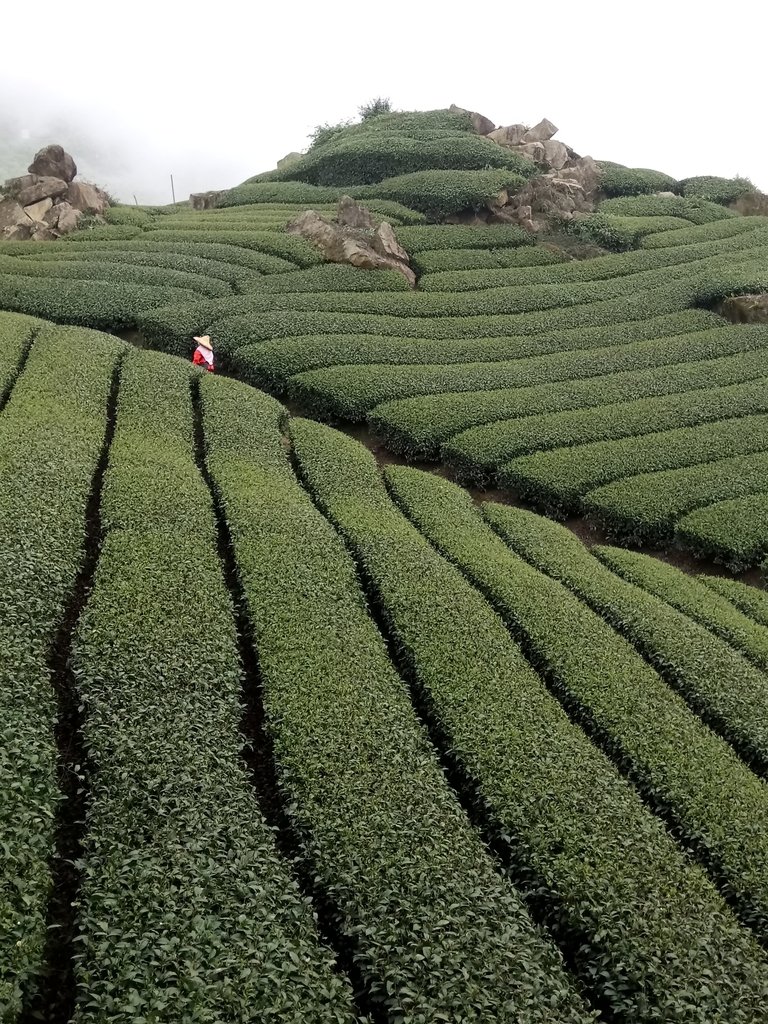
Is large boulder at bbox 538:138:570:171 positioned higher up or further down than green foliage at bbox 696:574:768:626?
higher up

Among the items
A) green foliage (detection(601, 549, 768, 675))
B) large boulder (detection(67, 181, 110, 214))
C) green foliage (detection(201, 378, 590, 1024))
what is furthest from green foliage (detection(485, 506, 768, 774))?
large boulder (detection(67, 181, 110, 214))

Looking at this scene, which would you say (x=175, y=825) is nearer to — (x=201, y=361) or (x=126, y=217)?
(x=201, y=361)

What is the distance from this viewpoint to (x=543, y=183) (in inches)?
1553

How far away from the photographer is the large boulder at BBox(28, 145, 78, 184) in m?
35.9

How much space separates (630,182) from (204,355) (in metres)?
31.4

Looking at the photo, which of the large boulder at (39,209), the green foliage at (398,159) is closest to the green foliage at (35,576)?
the large boulder at (39,209)

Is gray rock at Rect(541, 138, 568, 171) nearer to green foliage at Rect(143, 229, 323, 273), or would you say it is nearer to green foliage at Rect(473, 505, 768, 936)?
green foliage at Rect(143, 229, 323, 273)

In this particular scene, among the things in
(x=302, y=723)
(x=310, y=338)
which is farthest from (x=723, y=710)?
(x=310, y=338)

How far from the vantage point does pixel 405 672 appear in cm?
1260

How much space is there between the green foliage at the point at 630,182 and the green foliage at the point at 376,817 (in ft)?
124

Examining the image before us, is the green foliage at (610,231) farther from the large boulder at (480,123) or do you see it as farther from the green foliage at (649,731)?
the green foliage at (649,731)

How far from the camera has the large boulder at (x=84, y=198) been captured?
36281 millimetres

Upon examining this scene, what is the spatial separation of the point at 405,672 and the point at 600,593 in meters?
4.96

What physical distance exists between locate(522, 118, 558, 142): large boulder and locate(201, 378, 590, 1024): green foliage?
4054 cm
